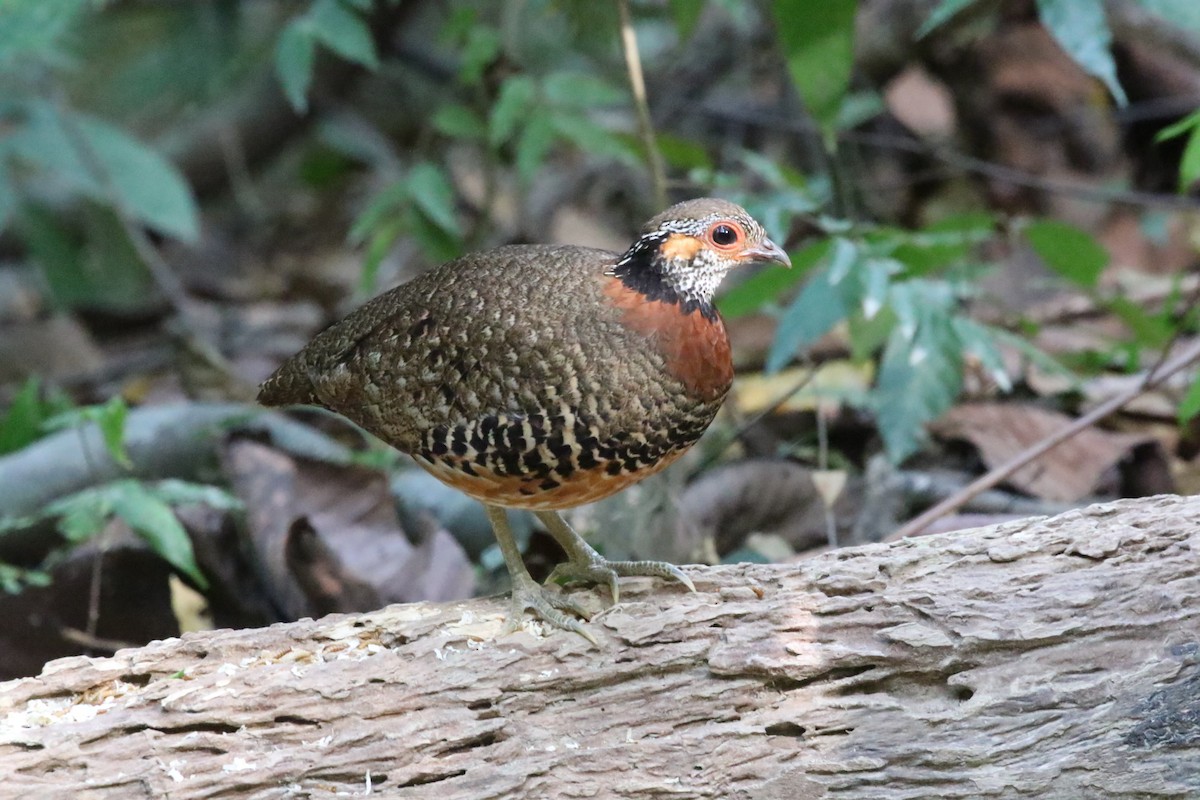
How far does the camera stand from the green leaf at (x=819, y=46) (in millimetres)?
4637

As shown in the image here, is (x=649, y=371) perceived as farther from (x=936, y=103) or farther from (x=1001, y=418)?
(x=936, y=103)

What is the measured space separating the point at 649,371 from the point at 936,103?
243 inches

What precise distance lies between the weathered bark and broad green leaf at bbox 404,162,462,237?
3.02 metres

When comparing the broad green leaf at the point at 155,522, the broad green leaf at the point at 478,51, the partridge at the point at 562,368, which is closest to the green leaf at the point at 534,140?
the broad green leaf at the point at 478,51

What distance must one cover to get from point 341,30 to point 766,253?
3129 mm

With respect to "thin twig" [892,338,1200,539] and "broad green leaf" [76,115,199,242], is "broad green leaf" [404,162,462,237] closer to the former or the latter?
"broad green leaf" [76,115,199,242]

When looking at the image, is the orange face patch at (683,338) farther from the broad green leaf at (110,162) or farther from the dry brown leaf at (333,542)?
the broad green leaf at (110,162)

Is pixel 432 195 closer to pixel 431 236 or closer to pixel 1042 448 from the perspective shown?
pixel 431 236

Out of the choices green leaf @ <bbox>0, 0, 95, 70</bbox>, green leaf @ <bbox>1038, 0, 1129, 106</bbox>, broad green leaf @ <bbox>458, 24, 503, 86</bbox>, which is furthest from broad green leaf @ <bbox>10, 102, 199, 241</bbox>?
green leaf @ <bbox>1038, 0, 1129, 106</bbox>

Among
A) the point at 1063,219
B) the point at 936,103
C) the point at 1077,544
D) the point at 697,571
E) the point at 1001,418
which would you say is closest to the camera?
the point at 1077,544

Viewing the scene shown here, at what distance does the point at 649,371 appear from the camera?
344cm

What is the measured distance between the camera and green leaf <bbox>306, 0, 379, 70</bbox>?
593cm

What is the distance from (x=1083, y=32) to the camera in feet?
13.4

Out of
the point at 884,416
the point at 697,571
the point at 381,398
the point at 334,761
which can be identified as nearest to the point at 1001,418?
the point at 884,416
